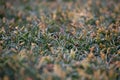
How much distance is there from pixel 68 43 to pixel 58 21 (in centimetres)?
162

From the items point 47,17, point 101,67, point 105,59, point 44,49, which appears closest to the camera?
point 101,67

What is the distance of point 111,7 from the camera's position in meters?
8.14

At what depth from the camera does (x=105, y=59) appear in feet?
15.8

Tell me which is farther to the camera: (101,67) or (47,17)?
(47,17)

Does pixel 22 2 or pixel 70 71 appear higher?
pixel 22 2

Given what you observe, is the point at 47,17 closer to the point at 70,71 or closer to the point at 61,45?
the point at 61,45

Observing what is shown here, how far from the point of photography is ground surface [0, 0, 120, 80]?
4.09 metres

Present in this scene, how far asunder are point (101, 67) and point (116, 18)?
10.1 feet

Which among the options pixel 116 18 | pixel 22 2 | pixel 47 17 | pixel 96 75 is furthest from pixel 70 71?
pixel 22 2

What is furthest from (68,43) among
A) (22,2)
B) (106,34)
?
(22,2)

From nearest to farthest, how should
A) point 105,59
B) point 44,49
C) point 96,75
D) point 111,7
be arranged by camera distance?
1. point 96,75
2. point 105,59
3. point 44,49
4. point 111,7

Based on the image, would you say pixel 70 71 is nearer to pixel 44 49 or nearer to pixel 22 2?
pixel 44 49

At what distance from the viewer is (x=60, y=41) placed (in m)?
5.50

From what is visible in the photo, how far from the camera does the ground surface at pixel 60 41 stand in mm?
4090
